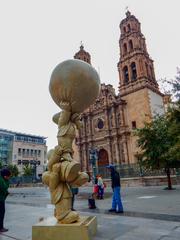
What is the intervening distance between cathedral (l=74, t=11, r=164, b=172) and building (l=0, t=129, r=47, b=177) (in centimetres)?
3580

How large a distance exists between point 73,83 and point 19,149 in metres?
72.0

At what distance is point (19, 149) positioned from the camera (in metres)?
72.1

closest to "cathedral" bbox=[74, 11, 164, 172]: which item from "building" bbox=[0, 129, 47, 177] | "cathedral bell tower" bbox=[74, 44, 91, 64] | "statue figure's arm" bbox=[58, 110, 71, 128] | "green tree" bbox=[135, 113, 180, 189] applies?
"cathedral bell tower" bbox=[74, 44, 91, 64]

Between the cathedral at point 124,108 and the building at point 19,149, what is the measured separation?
35.8 metres

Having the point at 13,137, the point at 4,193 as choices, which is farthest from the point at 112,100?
the point at 13,137

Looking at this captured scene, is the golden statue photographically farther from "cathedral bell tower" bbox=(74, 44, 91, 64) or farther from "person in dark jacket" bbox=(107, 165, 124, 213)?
"cathedral bell tower" bbox=(74, 44, 91, 64)

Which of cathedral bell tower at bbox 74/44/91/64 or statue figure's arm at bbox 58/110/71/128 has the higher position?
cathedral bell tower at bbox 74/44/91/64

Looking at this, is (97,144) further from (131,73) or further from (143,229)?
(143,229)

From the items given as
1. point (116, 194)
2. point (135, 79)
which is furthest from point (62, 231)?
point (135, 79)

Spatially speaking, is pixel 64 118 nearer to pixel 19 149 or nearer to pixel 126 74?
pixel 126 74

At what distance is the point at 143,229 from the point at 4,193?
3.68 m

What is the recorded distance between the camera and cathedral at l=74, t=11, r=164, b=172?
104 feet

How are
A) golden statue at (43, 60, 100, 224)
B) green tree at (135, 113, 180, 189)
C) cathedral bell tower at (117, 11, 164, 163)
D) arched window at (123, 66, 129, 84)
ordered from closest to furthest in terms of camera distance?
golden statue at (43, 60, 100, 224), green tree at (135, 113, 180, 189), cathedral bell tower at (117, 11, 164, 163), arched window at (123, 66, 129, 84)

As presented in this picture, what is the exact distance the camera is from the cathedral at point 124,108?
31.7m
